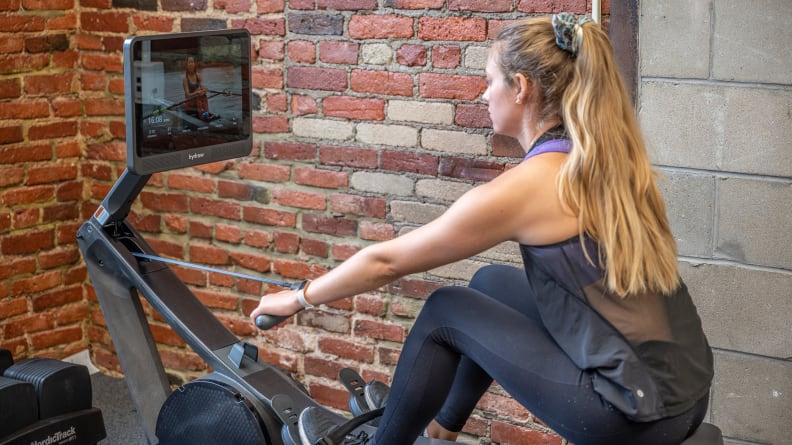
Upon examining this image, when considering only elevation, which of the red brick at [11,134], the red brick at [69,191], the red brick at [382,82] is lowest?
the red brick at [69,191]

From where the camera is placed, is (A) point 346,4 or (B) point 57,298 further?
(B) point 57,298

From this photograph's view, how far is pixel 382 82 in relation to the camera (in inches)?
105

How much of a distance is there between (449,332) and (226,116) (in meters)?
0.74

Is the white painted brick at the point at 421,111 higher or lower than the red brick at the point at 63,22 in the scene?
lower

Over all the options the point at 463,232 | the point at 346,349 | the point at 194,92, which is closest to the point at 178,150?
the point at 194,92

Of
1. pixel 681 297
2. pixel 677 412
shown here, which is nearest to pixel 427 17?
pixel 681 297

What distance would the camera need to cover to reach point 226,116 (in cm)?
219

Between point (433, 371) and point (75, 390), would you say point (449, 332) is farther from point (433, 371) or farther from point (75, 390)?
point (75, 390)

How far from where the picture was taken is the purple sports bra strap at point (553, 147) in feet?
5.87

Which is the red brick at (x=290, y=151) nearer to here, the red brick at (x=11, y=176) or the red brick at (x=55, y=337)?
the red brick at (x=11, y=176)

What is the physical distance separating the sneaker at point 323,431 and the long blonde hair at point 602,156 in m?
0.73

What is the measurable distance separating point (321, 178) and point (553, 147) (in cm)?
116

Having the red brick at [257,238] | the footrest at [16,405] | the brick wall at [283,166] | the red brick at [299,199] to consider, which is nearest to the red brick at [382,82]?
the brick wall at [283,166]

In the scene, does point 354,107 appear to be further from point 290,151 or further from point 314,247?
point 314,247
